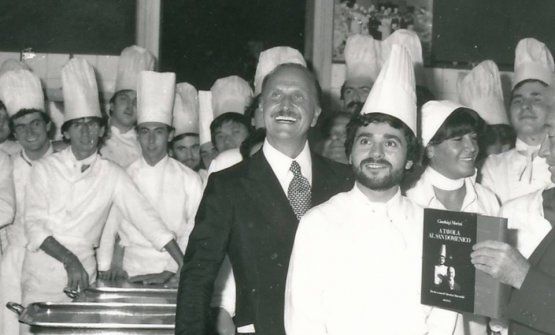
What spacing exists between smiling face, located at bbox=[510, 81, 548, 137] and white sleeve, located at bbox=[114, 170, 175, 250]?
1.76 metres

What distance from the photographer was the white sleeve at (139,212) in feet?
12.3

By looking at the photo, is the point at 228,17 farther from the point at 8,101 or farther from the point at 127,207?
the point at 127,207

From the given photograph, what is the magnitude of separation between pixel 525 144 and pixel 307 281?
81.9 inches

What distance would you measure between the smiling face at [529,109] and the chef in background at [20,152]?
7.99 ft

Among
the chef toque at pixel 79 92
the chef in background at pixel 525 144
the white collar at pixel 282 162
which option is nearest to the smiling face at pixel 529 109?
the chef in background at pixel 525 144

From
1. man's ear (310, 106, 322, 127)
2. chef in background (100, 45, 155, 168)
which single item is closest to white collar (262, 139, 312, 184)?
man's ear (310, 106, 322, 127)

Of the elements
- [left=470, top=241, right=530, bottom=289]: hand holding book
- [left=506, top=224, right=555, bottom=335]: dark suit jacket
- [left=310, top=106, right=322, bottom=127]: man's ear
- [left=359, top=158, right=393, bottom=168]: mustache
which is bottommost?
[left=506, top=224, right=555, bottom=335]: dark suit jacket

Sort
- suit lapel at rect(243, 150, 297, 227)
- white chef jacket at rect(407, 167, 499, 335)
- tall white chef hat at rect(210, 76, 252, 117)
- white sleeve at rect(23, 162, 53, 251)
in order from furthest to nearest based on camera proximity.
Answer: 1. tall white chef hat at rect(210, 76, 252, 117)
2. white sleeve at rect(23, 162, 53, 251)
3. white chef jacket at rect(407, 167, 499, 335)
4. suit lapel at rect(243, 150, 297, 227)

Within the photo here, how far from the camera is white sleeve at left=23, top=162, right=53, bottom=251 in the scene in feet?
12.1

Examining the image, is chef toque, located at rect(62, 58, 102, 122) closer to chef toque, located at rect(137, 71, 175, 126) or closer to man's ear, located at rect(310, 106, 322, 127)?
chef toque, located at rect(137, 71, 175, 126)

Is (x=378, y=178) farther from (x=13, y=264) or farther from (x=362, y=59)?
(x=13, y=264)

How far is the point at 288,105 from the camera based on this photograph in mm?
2566

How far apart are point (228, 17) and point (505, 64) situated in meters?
2.37

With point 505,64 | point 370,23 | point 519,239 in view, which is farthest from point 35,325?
point 505,64
